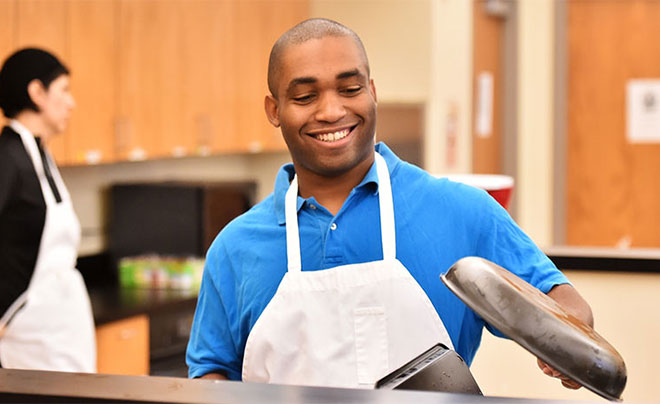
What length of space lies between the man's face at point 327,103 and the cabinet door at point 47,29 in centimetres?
199

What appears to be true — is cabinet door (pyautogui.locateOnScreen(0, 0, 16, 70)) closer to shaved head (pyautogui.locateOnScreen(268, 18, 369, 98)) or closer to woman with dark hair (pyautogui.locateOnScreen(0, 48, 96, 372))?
woman with dark hair (pyautogui.locateOnScreen(0, 48, 96, 372))

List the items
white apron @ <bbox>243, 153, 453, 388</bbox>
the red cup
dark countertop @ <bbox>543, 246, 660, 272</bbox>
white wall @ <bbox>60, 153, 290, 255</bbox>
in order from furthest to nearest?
white wall @ <bbox>60, 153, 290, 255</bbox>, dark countertop @ <bbox>543, 246, 660, 272</bbox>, the red cup, white apron @ <bbox>243, 153, 453, 388</bbox>

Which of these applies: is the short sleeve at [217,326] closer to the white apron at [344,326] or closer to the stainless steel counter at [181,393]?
the white apron at [344,326]

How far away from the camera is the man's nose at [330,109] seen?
1249 millimetres

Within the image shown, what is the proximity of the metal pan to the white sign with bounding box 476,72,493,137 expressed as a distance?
4418 millimetres

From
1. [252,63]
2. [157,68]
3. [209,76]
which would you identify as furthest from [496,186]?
[252,63]

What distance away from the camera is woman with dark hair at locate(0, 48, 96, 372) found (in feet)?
8.96

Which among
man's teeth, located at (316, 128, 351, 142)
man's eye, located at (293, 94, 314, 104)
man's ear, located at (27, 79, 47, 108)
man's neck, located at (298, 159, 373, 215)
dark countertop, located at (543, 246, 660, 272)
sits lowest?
dark countertop, located at (543, 246, 660, 272)

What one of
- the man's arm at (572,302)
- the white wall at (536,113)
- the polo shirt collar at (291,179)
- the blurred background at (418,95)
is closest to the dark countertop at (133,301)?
the blurred background at (418,95)

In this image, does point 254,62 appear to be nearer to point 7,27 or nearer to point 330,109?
point 7,27

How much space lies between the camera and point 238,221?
1362 mm

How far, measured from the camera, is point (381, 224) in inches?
51.1

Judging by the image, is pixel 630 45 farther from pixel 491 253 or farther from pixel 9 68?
pixel 491 253

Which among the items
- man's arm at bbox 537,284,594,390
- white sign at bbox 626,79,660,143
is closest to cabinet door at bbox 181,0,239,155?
white sign at bbox 626,79,660,143
